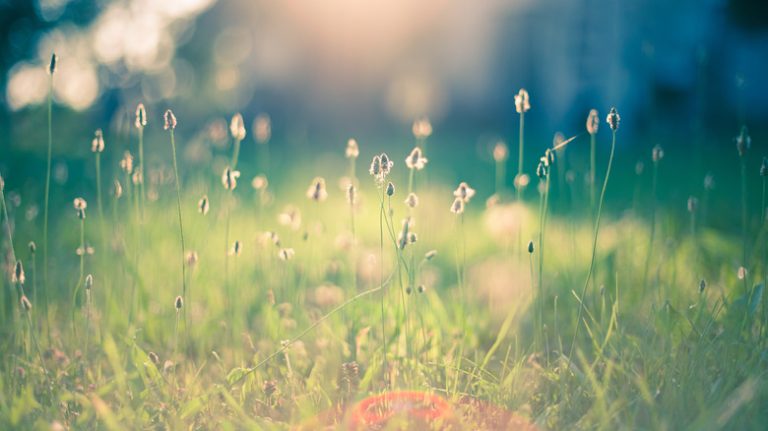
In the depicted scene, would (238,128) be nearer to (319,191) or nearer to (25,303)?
(319,191)

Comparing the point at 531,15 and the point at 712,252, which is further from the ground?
the point at 531,15

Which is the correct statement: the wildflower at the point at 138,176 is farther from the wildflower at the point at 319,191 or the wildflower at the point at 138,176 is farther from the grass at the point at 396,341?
the wildflower at the point at 319,191

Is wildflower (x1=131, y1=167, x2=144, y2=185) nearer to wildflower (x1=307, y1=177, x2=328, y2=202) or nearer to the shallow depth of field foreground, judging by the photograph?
the shallow depth of field foreground

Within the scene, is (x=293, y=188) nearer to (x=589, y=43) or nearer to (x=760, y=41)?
(x=589, y=43)

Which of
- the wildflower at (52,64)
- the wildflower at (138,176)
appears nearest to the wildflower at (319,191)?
the wildflower at (138,176)

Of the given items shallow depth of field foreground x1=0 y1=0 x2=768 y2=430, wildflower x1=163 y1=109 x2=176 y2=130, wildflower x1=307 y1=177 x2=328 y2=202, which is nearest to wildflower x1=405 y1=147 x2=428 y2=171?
shallow depth of field foreground x1=0 y1=0 x2=768 y2=430

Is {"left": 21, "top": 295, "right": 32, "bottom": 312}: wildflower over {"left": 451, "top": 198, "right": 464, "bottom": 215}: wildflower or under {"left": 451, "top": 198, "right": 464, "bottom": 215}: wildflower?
under

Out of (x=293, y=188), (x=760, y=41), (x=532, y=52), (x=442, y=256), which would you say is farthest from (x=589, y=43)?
(x=442, y=256)
